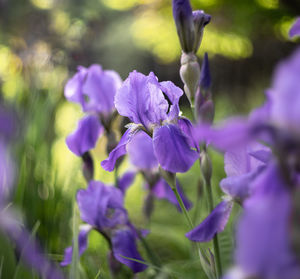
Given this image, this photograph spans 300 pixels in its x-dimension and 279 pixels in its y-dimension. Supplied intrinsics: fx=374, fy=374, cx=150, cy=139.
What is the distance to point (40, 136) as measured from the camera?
48.3 inches

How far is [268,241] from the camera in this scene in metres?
0.24

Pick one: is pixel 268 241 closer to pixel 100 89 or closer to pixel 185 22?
pixel 185 22

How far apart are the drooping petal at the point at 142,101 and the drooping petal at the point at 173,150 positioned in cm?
4

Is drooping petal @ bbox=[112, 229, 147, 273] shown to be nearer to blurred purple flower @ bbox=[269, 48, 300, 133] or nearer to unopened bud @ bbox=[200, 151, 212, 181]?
unopened bud @ bbox=[200, 151, 212, 181]

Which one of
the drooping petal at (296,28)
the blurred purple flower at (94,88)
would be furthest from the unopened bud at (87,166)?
the drooping petal at (296,28)

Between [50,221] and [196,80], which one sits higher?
[196,80]

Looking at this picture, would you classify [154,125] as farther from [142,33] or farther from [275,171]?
[142,33]

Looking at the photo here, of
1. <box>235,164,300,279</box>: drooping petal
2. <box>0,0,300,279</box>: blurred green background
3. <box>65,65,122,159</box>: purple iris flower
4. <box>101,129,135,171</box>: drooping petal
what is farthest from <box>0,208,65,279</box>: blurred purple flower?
<box>235,164,300,279</box>: drooping petal

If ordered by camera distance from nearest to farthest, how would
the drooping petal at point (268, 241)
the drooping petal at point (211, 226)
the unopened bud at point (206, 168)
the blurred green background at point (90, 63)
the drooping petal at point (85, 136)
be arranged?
the drooping petal at point (268, 241)
the drooping petal at point (211, 226)
the unopened bud at point (206, 168)
the drooping petal at point (85, 136)
the blurred green background at point (90, 63)

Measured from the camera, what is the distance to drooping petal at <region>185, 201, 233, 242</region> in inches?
16.8

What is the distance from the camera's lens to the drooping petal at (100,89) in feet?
2.59

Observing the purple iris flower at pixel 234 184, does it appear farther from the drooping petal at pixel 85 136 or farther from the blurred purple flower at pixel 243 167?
the drooping petal at pixel 85 136

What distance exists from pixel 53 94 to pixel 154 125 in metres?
0.80

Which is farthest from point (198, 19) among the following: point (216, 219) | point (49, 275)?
point (49, 275)
